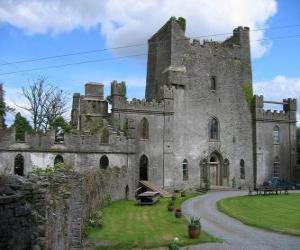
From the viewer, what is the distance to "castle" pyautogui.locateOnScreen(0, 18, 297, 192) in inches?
1781

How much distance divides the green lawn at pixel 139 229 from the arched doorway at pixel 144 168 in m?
14.2

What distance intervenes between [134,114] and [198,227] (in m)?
27.4

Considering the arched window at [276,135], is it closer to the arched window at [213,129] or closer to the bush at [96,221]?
the arched window at [213,129]

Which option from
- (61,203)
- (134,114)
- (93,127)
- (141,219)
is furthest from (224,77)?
(61,203)

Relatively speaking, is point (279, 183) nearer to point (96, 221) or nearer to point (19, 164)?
point (19, 164)

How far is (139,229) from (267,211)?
1200 cm

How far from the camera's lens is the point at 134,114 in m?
49.4

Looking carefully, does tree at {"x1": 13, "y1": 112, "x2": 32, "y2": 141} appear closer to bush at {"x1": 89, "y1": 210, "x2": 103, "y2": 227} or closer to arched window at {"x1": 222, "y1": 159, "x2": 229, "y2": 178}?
arched window at {"x1": 222, "y1": 159, "x2": 229, "y2": 178}

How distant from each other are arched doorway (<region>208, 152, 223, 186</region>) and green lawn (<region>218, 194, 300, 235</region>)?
401 inches

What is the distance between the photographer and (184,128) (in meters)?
52.0

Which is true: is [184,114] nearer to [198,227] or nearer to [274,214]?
[274,214]

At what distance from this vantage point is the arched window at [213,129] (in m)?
54.1

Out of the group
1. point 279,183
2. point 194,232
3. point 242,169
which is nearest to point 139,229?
point 194,232

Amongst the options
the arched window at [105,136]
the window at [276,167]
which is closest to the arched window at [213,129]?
the window at [276,167]
